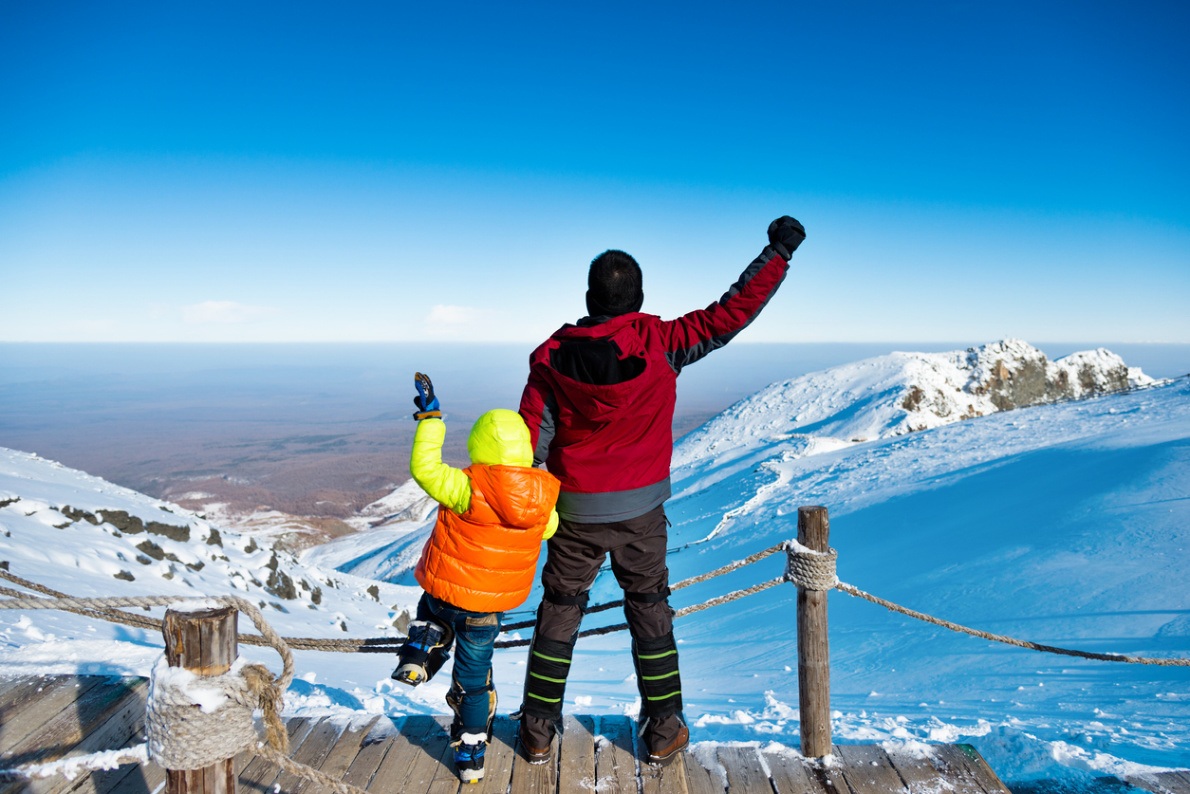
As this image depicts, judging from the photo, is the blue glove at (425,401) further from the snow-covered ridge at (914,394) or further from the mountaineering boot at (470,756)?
the snow-covered ridge at (914,394)

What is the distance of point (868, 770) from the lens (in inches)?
124

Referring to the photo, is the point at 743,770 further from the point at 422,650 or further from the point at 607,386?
the point at 607,386

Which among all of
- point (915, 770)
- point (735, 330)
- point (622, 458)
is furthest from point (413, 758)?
point (735, 330)

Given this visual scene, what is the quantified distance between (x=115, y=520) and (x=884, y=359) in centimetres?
2739

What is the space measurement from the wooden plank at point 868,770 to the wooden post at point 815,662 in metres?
0.11

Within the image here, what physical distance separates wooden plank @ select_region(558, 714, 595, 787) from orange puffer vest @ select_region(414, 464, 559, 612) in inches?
34.3

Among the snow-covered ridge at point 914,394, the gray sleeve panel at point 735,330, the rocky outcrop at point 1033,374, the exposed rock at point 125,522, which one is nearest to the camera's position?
the gray sleeve panel at point 735,330

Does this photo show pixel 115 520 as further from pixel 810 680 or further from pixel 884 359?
pixel 884 359

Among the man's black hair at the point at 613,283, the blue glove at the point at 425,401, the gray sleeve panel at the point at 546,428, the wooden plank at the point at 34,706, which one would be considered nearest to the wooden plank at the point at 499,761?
the gray sleeve panel at the point at 546,428

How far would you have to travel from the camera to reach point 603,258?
3.03 m

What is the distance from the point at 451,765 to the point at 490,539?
123 centimetres

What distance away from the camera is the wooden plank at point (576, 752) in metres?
3.06

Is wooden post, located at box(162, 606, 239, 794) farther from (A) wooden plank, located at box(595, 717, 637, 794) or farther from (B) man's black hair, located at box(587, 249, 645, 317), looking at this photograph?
(B) man's black hair, located at box(587, 249, 645, 317)

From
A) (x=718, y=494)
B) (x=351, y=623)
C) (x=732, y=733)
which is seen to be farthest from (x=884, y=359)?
(x=732, y=733)
